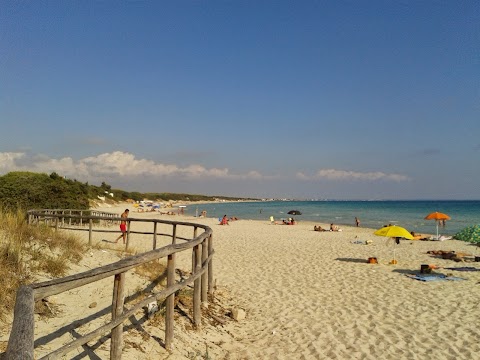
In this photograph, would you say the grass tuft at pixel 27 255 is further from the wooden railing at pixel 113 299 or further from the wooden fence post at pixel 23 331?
the wooden fence post at pixel 23 331

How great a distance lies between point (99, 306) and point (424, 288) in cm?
839

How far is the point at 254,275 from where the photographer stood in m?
11.8

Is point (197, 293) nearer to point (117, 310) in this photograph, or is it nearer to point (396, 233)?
point (117, 310)

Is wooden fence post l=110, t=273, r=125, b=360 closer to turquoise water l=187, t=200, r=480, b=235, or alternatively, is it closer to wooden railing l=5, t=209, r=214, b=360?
wooden railing l=5, t=209, r=214, b=360

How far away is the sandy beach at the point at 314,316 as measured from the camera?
560 centimetres

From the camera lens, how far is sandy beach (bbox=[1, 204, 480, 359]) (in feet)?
18.4

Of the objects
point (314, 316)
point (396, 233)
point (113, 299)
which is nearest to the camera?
point (113, 299)

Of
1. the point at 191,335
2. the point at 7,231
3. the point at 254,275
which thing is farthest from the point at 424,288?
the point at 7,231

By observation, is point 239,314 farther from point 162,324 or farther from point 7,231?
point 7,231

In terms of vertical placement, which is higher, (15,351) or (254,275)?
(15,351)

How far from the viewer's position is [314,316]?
7.75 meters

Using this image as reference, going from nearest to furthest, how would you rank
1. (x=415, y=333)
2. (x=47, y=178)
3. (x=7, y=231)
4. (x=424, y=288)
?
(x=415, y=333), (x=7, y=231), (x=424, y=288), (x=47, y=178)

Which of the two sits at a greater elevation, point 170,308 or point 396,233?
point 396,233

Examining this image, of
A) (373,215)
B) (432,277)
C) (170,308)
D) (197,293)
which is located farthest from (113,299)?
(373,215)
